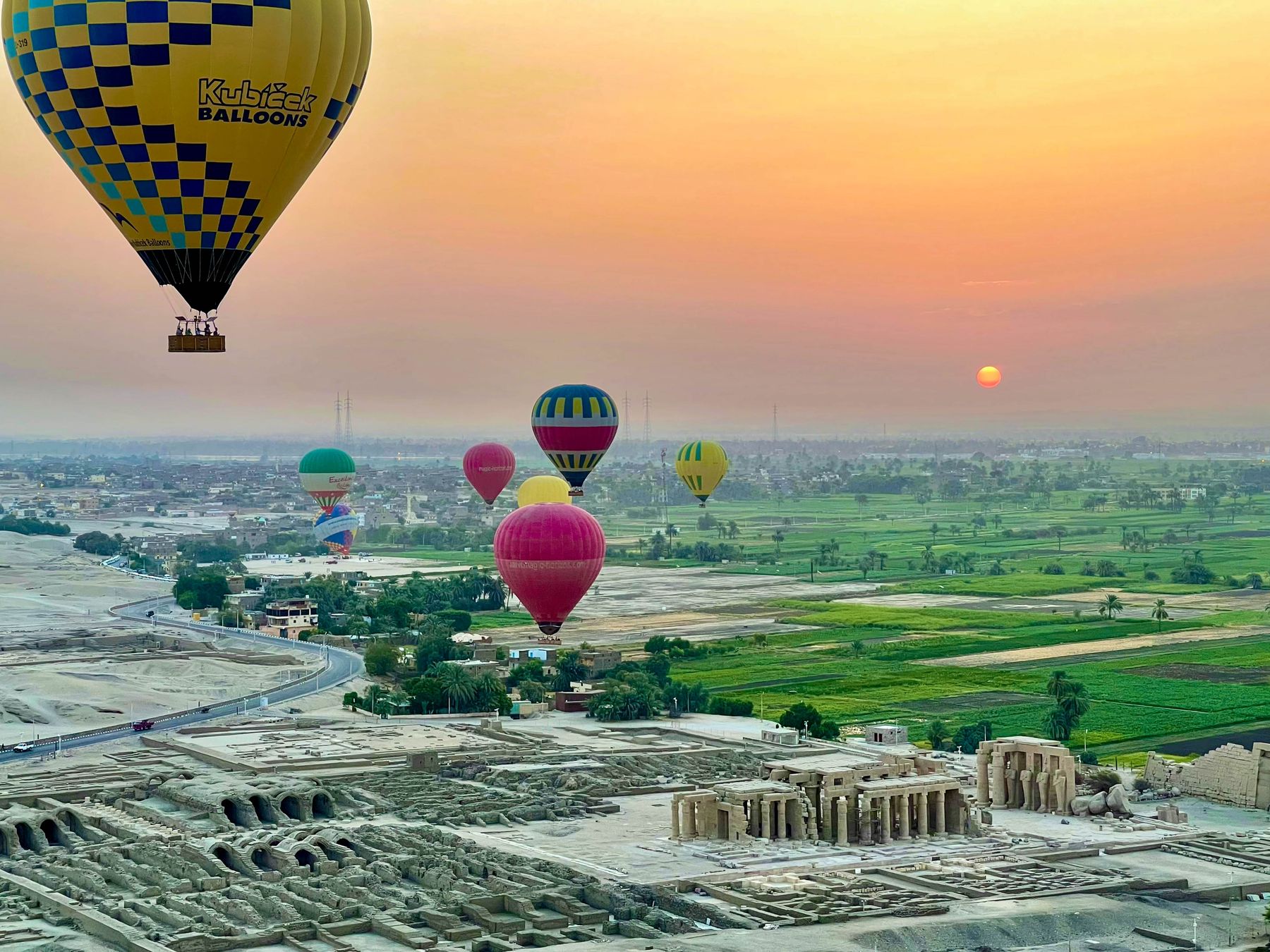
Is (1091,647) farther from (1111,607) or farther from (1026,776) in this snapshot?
(1026,776)

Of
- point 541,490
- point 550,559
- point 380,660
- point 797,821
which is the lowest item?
point 797,821

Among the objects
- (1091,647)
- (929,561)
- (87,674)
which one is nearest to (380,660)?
(87,674)

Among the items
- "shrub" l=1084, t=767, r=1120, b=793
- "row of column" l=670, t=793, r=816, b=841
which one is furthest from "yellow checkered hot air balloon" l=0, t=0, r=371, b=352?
"shrub" l=1084, t=767, r=1120, b=793

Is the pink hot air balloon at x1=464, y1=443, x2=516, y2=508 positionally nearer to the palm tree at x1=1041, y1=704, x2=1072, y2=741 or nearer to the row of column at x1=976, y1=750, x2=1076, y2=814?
the palm tree at x1=1041, y1=704, x2=1072, y2=741

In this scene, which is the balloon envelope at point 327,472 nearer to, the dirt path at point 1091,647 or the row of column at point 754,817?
the dirt path at point 1091,647

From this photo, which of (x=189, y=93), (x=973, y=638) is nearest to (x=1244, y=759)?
(x=189, y=93)
